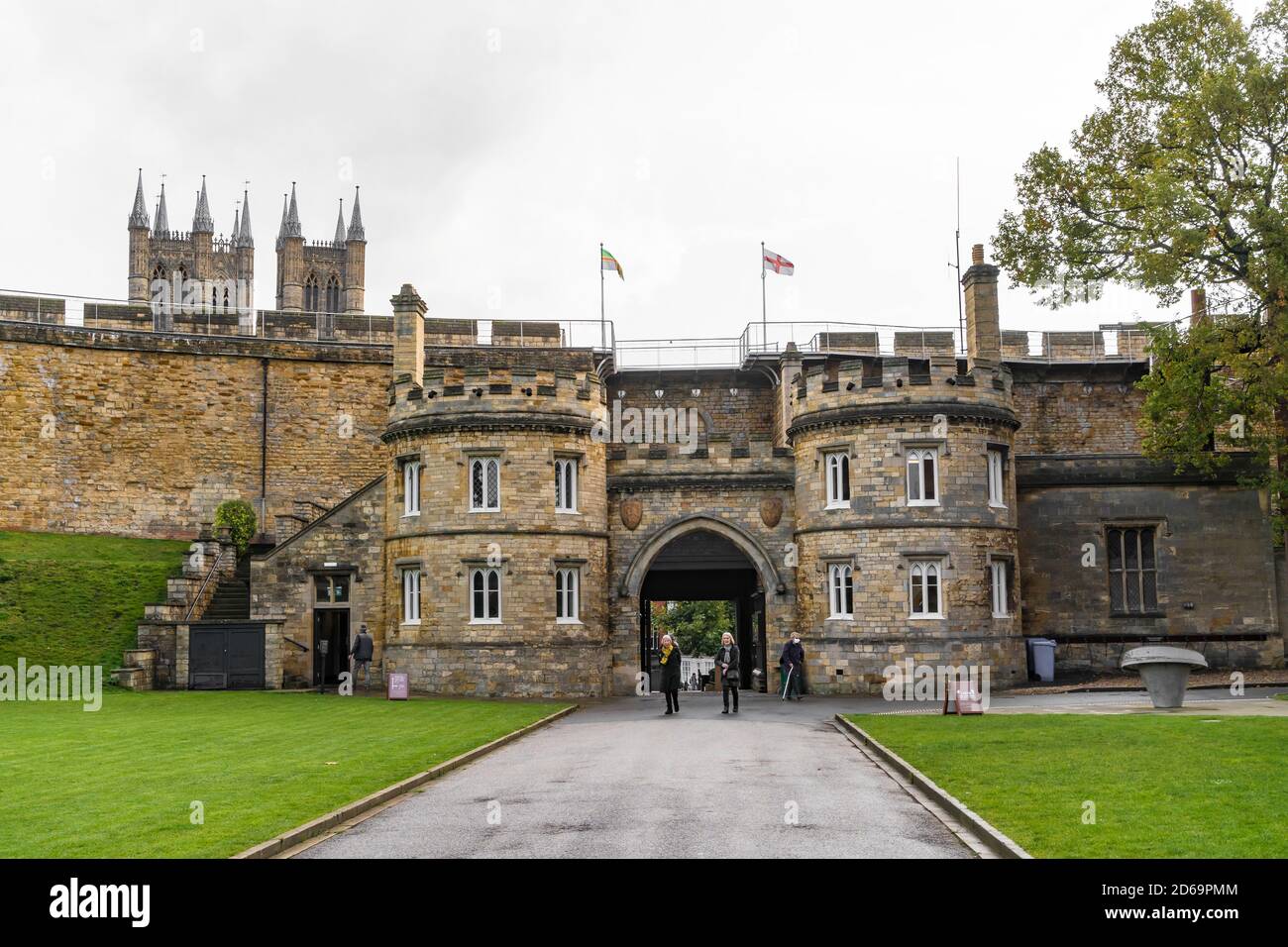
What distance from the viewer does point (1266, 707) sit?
23.2 m

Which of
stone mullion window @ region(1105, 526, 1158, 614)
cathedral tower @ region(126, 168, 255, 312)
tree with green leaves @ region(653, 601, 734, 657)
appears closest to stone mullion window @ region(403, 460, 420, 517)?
stone mullion window @ region(1105, 526, 1158, 614)

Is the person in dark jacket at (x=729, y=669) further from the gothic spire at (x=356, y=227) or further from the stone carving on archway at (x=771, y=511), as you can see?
the gothic spire at (x=356, y=227)

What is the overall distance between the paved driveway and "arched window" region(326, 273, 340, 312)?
3062 inches

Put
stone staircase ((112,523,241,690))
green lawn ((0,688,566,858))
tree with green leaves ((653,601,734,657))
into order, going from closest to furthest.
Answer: green lawn ((0,688,566,858))
stone staircase ((112,523,241,690))
tree with green leaves ((653,601,734,657))

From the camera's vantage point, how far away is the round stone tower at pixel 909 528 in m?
30.7

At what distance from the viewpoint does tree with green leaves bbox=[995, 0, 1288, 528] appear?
27312 mm

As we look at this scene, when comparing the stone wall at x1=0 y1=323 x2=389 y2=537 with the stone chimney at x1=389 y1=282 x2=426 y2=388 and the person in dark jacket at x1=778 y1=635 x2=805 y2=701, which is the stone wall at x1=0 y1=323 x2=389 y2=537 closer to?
the stone chimney at x1=389 y1=282 x2=426 y2=388

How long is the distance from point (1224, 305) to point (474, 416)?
18512 mm

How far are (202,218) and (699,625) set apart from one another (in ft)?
169

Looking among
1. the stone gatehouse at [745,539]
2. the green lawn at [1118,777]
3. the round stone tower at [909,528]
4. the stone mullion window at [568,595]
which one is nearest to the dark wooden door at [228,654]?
the stone gatehouse at [745,539]

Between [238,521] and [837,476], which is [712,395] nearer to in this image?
[837,476]

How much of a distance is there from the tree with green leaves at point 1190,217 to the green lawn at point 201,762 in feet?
55.3

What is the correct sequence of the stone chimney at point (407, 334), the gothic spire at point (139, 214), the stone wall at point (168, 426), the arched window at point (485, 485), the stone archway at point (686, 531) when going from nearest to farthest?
the arched window at point (485, 485)
the stone archway at point (686, 531)
the stone chimney at point (407, 334)
the stone wall at point (168, 426)
the gothic spire at point (139, 214)
